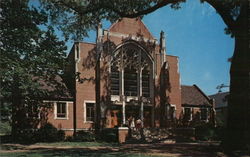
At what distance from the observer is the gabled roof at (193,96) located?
42.0 meters

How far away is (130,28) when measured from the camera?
36062mm

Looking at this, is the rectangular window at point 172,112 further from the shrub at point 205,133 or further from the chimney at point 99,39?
the chimney at point 99,39

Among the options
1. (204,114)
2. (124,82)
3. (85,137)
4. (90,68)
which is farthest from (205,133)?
(90,68)

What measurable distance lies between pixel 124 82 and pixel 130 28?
5.83 metres

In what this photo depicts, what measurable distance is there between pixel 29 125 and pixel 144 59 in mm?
13898

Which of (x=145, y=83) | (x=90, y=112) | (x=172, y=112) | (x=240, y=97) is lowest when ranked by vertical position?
(x=172, y=112)

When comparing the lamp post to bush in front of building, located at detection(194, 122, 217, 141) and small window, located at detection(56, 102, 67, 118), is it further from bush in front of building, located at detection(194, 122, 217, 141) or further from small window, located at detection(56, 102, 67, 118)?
bush in front of building, located at detection(194, 122, 217, 141)

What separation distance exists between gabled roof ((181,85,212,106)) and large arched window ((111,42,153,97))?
273 inches

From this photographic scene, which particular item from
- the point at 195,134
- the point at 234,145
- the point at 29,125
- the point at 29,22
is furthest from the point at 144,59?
the point at 234,145

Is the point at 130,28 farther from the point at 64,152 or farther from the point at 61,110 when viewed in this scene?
the point at 64,152

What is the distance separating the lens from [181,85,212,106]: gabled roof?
42.0 m

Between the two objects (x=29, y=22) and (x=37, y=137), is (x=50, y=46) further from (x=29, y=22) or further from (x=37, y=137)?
(x=37, y=137)

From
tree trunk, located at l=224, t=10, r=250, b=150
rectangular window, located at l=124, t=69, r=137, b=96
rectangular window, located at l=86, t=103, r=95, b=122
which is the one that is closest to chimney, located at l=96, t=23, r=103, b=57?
rectangular window, located at l=124, t=69, r=137, b=96

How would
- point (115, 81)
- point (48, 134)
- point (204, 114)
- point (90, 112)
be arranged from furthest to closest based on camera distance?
point (204, 114), point (115, 81), point (90, 112), point (48, 134)
